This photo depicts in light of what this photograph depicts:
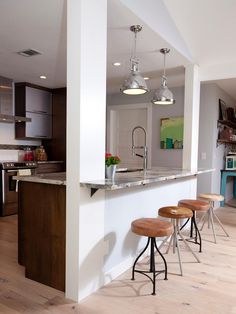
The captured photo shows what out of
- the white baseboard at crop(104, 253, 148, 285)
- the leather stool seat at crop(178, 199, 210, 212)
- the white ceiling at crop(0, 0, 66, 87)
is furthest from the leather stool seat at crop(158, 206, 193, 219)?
the white ceiling at crop(0, 0, 66, 87)

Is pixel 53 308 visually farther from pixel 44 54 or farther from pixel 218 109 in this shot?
pixel 218 109

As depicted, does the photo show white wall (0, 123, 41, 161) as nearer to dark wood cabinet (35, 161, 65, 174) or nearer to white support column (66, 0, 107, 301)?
dark wood cabinet (35, 161, 65, 174)

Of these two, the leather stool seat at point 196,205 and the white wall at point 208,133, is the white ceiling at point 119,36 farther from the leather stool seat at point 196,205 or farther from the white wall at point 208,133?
the leather stool seat at point 196,205

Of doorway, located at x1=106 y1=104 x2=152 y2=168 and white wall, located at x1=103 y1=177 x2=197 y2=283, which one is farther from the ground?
doorway, located at x1=106 y1=104 x2=152 y2=168

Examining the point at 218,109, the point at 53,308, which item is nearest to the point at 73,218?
the point at 53,308

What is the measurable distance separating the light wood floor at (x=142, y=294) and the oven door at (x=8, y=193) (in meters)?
1.68

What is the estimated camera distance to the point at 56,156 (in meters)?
5.66

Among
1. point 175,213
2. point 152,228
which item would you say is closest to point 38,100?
point 175,213

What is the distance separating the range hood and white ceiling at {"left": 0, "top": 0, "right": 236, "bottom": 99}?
364 mm

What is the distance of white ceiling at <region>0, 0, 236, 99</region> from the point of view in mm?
2409

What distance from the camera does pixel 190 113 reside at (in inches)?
155

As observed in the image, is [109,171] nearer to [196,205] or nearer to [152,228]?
[152,228]

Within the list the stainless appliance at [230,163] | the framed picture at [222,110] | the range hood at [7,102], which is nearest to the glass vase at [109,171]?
the range hood at [7,102]

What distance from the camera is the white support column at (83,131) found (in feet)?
6.23
